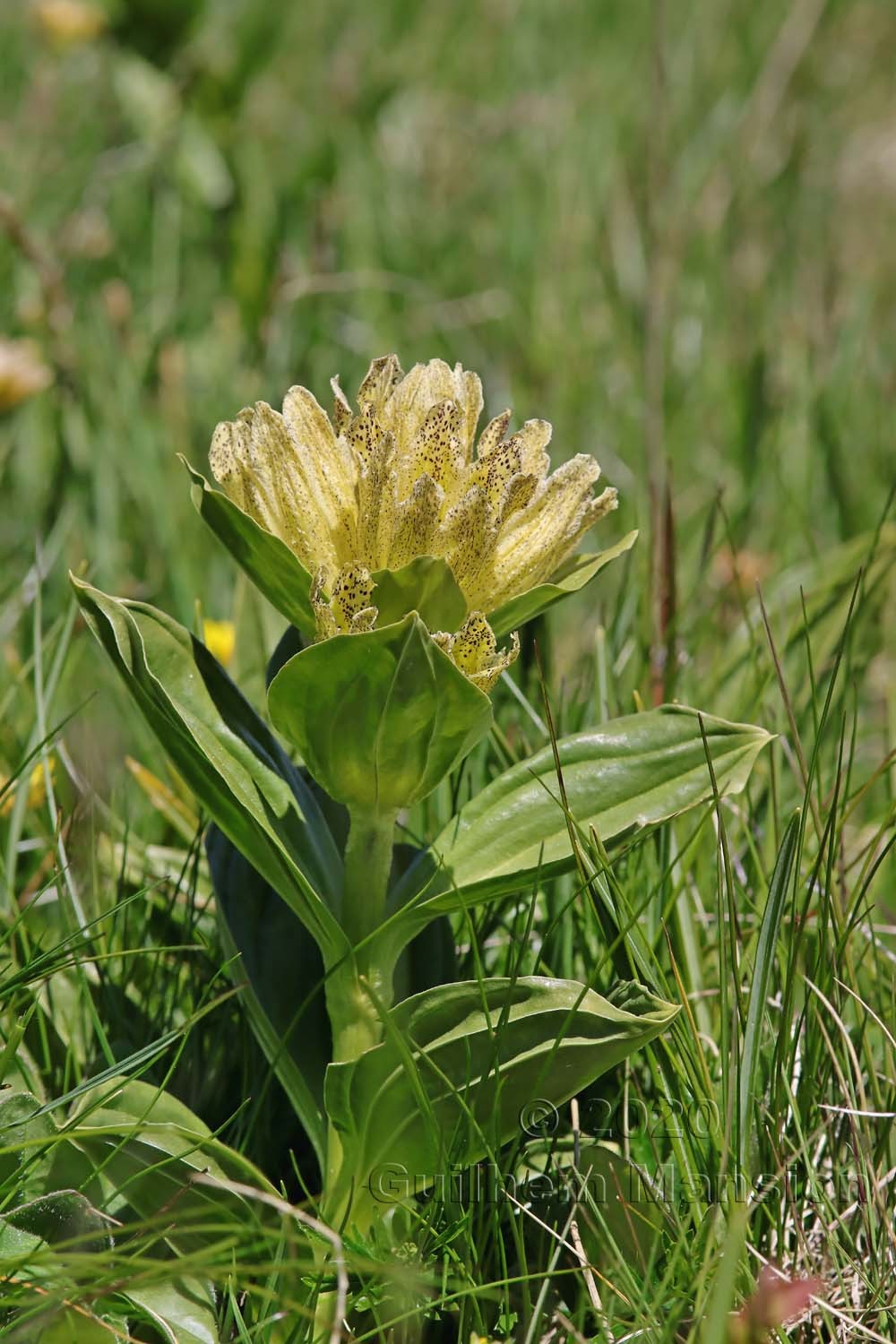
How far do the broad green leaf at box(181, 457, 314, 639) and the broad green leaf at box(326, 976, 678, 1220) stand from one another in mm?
338

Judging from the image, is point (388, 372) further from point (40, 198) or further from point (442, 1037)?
point (40, 198)

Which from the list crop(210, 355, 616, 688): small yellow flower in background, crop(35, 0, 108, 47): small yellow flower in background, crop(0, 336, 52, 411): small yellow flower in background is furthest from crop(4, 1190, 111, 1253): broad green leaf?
crop(35, 0, 108, 47): small yellow flower in background

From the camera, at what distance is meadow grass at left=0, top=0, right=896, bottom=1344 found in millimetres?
1038

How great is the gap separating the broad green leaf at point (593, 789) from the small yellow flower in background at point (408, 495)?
0.15 metres

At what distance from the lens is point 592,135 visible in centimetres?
402

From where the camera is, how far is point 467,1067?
1.01 meters

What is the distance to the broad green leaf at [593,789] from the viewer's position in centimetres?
110

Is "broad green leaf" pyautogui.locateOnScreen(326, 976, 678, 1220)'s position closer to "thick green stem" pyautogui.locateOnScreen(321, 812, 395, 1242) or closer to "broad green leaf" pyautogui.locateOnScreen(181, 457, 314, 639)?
"thick green stem" pyautogui.locateOnScreen(321, 812, 395, 1242)

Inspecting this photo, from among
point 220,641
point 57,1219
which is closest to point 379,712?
point 57,1219

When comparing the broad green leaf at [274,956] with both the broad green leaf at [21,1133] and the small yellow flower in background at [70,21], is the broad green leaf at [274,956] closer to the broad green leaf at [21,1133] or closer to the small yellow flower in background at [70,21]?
the broad green leaf at [21,1133]

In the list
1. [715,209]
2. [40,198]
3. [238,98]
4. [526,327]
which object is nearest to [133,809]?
[526,327]

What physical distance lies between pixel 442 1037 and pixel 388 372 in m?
0.55

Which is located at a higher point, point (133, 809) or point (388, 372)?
point (388, 372)

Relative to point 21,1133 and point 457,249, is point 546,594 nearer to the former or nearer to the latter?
point 21,1133
